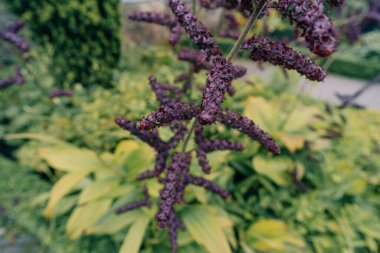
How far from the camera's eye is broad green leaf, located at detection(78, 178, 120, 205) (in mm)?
2623

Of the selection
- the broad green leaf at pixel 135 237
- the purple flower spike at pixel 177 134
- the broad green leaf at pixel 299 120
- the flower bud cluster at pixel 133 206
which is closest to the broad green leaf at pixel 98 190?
the broad green leaf at pixel 135 237

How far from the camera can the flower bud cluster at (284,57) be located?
3.81ft

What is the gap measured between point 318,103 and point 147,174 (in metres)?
4.75

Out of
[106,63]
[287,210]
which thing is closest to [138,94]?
[106,63]

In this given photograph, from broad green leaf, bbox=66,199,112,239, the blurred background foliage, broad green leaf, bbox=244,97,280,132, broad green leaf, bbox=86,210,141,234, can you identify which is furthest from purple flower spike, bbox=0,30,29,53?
broad green leaf, bbox=244,97,280,132

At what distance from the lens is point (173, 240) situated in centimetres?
195

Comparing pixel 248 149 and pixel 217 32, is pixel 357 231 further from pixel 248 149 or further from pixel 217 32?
pixel 217 32

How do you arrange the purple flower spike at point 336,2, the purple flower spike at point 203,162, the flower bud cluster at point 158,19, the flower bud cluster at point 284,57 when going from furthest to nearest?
the flower bud cluster at point 158,19, the purple flower spike at point 203,162, the flower bud cluster at point 284,57, the purple flower spike at point 336,2

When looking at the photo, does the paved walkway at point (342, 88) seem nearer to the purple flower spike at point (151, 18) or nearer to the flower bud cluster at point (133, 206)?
the purple flower spike at point (151, 18)

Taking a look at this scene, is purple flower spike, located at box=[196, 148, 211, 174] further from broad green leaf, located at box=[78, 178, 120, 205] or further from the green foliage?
broad green leaf, located at box=[78, 178, 120, 205]

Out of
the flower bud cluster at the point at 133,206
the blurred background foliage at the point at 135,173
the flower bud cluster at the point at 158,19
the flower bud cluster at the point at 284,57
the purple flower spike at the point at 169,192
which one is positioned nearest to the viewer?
the flower bud cluster at the point at 284,57

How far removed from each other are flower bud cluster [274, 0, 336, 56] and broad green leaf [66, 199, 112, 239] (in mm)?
2193

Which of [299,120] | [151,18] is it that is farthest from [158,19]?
Result: [299,120]

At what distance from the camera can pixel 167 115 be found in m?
1.28
